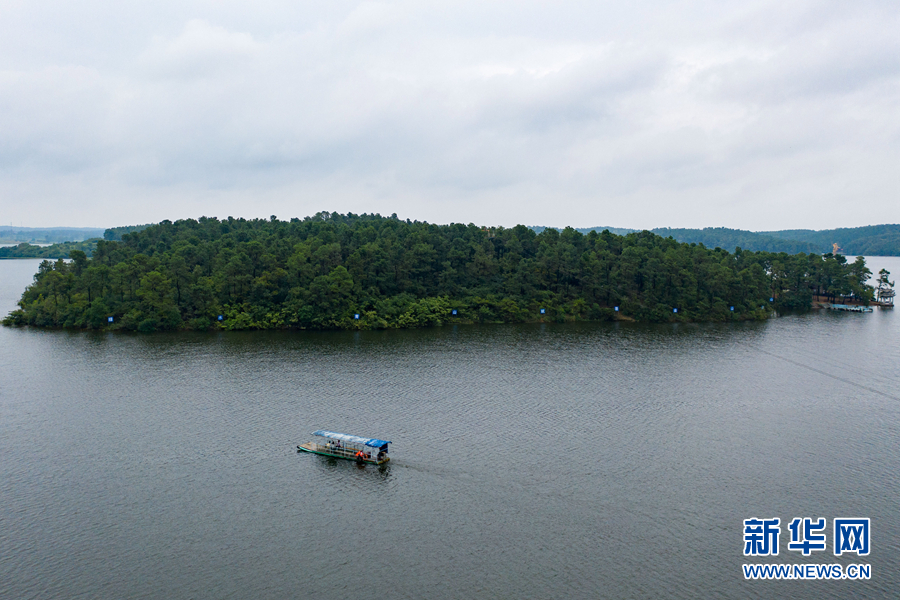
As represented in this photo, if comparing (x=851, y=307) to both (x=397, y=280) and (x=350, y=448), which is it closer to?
(x=397, y=280)

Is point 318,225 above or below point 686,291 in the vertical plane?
above

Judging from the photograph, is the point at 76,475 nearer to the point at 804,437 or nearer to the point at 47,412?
the point at 47,412

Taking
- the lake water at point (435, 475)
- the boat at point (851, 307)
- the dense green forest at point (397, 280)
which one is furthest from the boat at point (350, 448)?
the boat at point (851, 307)

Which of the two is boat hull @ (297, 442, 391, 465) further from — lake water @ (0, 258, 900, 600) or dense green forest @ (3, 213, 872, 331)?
dense green forest @ (3, 213, 872, 331)

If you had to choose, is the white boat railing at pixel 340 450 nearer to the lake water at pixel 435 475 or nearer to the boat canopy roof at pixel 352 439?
the boat canopy roof at pixel 352 439

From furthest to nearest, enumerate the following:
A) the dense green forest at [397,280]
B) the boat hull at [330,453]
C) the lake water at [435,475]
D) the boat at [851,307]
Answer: the boat at [851,307], the dense green forest at [397,280], the boat hull at [330,453], the lake water at [435,475]

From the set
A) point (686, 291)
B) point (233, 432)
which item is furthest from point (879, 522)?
point (686, 291)

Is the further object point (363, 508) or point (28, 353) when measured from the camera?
point (28, 353)
